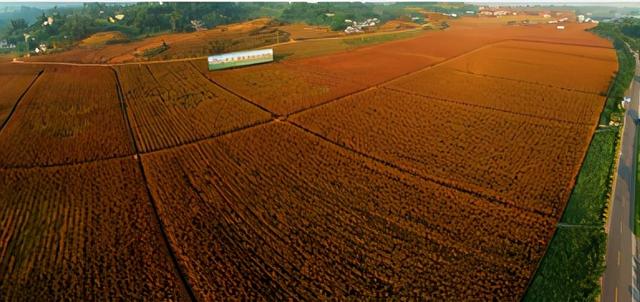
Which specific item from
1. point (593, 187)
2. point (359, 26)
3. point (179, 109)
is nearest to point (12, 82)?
point (179, 109)

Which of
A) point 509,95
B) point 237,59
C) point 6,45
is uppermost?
point 6,45

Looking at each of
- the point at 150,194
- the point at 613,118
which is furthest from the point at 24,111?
the point at 613,118

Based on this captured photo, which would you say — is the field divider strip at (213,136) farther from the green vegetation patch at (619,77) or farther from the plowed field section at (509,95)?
the green vegetation patch at (619,77)

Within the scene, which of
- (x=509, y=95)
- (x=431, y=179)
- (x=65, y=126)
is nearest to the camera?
(x=431, y=179)

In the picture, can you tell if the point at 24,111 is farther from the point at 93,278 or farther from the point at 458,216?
the point at 458,216

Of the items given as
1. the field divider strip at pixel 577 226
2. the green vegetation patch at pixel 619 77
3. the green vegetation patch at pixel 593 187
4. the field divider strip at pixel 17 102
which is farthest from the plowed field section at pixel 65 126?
the green vegetation patch at pixel 619 77

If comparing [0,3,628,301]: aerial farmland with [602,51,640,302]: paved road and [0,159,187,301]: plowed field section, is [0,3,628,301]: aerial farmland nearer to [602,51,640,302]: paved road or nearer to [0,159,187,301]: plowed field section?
[0,159,187,301]: plowed field section

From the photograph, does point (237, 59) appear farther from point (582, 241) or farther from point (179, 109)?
point (582, 241)
